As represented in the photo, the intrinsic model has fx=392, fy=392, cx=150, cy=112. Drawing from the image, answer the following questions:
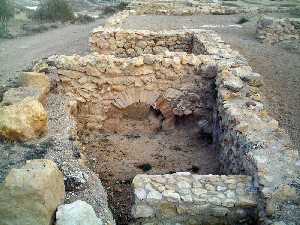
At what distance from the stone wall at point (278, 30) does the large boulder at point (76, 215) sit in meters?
9.03

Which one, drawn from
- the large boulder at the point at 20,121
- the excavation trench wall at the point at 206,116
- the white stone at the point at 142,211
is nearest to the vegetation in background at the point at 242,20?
the excavation trench wall at the point at 206,116

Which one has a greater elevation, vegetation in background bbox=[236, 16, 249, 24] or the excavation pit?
vegetation in background bbox=[236, 16, 249, 24]

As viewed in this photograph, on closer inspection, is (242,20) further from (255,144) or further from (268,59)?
(255,144)

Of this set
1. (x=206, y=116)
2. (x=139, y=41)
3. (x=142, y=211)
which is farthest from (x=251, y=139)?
(x=139, y=41)

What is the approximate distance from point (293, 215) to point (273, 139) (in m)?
1.27

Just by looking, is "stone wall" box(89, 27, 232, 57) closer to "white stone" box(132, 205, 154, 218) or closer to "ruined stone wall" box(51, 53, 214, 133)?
"ruined stone wall" box(51, 53, 214, 133)

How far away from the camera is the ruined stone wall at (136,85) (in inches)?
266

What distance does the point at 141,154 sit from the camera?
6312 millimetres

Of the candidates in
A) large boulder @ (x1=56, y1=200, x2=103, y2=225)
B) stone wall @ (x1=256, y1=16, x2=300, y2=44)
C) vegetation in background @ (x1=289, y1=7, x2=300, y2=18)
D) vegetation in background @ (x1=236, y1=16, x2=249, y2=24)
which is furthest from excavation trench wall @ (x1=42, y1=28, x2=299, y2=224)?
vegetation in background @ (x1=289, y1=7, x2=300, y2=18)

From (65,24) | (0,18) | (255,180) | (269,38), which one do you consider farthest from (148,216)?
(0,18)

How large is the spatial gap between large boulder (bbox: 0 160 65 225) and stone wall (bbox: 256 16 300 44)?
9137 millimetres

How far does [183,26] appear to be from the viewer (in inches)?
490

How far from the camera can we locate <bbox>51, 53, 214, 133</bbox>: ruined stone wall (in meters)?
6.75

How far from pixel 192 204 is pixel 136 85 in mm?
3491
